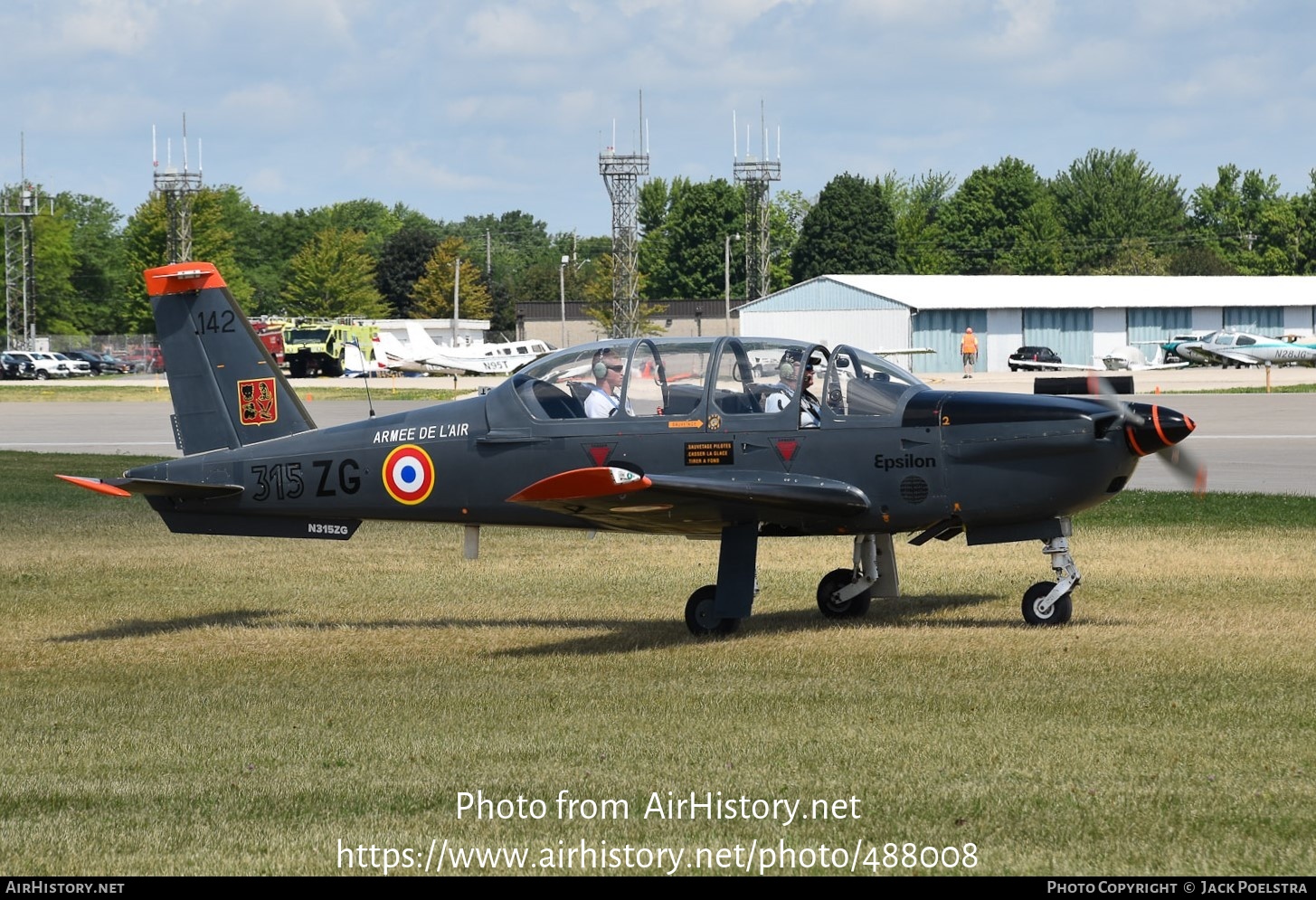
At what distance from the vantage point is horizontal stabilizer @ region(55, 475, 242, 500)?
1195cm

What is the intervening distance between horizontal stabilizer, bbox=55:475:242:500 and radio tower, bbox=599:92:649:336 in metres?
73.5

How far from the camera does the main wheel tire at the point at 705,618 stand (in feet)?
38.2

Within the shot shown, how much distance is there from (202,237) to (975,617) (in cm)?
10170

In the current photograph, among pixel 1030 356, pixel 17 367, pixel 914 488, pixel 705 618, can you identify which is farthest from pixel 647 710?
pixel 17 367

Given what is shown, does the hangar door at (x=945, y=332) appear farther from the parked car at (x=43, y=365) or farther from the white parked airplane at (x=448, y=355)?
the parked car at (x=43, y=365)

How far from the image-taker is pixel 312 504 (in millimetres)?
12492

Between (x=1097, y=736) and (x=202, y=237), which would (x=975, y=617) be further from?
(x=202, y=237)

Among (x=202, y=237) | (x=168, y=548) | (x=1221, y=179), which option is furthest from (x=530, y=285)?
(x=168, y=548)

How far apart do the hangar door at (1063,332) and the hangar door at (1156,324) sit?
257 centimetres

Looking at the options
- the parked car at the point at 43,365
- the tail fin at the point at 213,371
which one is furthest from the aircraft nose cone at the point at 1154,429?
the parked car at the point at 43,365

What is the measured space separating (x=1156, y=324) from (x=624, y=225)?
95.5ft

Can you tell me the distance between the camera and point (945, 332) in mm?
77125

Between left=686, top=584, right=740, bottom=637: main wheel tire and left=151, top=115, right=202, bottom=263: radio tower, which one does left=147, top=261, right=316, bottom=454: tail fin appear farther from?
left=151, top=115, right=202, bottom=263: radio tower

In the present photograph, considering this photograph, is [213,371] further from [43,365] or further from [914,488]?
[43,365]
